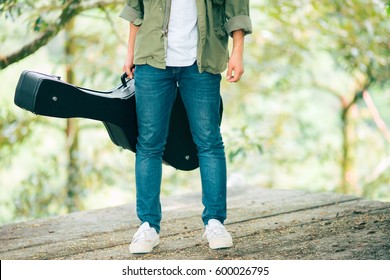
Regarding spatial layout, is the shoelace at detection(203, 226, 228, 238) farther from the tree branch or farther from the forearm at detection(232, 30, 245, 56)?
the tree branch

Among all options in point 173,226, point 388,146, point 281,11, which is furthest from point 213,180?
point 388,146

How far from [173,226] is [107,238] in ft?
1.03

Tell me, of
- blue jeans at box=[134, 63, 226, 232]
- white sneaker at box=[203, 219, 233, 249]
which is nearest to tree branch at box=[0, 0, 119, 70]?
blue jeans at box=[134, 63, 226, 232]

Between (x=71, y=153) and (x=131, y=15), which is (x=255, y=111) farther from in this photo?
(x=131, y=15)

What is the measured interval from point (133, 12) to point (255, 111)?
14.0ft

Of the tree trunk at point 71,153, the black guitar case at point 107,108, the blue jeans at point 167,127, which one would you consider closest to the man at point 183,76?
the blue jeans at point 167,127

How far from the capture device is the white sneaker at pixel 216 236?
2.58 m

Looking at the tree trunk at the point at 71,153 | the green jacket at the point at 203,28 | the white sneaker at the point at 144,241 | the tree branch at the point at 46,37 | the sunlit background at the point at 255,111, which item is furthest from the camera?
the tree trunk at the point at 71,153

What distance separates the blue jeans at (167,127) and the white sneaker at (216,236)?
33 mm

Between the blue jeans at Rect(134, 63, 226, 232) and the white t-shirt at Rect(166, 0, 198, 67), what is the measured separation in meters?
0.04

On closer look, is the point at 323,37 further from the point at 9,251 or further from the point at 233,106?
the point at 9,251

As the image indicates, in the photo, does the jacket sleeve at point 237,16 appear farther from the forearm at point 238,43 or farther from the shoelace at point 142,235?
the shoelace at point 142,235

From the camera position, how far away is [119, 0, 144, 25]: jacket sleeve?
2.54 metres

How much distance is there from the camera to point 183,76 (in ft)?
8.21
